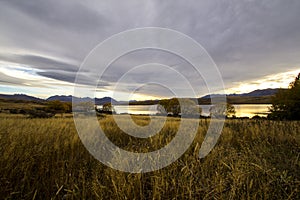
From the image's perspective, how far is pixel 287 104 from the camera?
2608 centimetres

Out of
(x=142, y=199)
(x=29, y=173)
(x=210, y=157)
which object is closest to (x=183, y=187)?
(x=142, y=199)

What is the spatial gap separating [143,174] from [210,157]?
1.54m

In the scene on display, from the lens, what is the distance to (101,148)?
4898mm

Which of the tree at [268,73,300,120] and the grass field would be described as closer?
the grass field

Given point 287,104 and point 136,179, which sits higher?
point 287,104

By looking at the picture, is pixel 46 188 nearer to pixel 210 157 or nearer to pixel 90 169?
pixel 90 169

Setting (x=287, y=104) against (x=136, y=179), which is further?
(x=287, y=104)

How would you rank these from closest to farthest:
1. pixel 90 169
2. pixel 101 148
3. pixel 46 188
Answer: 1. pixel 46 188
2. pixel 90 169
3. pixel 101 148

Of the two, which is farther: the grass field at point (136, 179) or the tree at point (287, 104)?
the tree at point (287, 104)

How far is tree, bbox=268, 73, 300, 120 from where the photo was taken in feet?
83.8

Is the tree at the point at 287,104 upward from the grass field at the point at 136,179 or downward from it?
upward

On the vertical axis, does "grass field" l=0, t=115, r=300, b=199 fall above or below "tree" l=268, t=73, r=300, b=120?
below

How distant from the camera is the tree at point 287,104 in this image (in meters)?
25.5

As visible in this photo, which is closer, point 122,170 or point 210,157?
point 122,170
